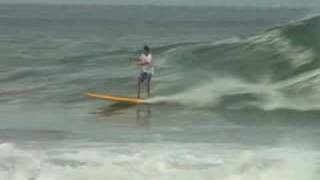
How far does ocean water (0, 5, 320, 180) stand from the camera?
1343cm

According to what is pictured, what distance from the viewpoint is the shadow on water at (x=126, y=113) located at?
801 inches

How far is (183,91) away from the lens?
84.2 feet

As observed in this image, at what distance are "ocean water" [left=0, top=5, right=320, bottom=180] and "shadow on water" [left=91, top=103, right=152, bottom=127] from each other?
1.0 inches

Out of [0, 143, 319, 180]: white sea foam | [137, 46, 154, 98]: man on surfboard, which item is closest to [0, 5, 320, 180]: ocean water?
[0, 143, 319, 180]: white sea foam

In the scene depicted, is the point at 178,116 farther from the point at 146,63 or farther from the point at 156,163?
the point at 156,163

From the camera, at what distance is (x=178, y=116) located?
69.7 ft

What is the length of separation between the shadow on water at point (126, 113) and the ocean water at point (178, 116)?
1.0 inches

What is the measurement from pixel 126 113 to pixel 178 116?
145 cm

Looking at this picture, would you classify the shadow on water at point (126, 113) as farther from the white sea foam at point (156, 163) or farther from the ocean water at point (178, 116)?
the white sea foam at point (156, 163)

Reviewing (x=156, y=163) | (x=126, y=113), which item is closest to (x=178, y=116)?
(x=126, y=113)

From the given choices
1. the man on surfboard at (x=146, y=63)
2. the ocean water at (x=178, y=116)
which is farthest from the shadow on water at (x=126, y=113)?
the man on surfboard at (x=146, y=63)

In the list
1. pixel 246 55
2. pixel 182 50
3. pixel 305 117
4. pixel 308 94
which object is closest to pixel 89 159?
pixel 305 117

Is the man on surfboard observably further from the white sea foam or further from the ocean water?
the white sea foam

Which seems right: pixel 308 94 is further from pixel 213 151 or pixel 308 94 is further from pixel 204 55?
pixel 204 55
